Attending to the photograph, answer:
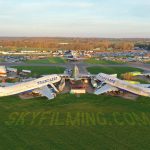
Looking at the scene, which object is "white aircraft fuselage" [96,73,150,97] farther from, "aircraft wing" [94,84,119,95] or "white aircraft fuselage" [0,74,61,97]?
"white aircraft fuselage" [0,74,61,97]

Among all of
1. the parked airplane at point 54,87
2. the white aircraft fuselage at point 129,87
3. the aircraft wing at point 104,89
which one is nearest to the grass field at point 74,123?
the parked airplane at point 54,87

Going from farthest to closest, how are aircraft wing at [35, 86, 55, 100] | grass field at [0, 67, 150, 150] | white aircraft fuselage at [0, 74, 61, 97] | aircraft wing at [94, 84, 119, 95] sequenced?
1. aircraft wing at [94, 84, 119, 95]
2. white aircraft fuselage at [0, 74, 61, 97]
3. aircraft wing at [35, 86, 55, 100]
4. grass field at [0, 67, 150, 150]

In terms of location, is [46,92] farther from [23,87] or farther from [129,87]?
[129,87]

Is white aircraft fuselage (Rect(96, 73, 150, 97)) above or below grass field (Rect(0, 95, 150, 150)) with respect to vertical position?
above

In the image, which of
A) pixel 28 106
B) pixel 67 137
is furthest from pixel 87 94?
pixel 67 137

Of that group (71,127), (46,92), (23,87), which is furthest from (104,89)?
(71,127)

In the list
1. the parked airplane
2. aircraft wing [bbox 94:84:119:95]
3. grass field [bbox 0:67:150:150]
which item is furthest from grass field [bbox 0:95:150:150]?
aircraft wing [bbox 94:84:119:95]

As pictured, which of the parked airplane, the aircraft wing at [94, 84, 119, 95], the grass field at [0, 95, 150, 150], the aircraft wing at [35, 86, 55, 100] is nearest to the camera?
the grass field at [0, 95, 150, 150]
